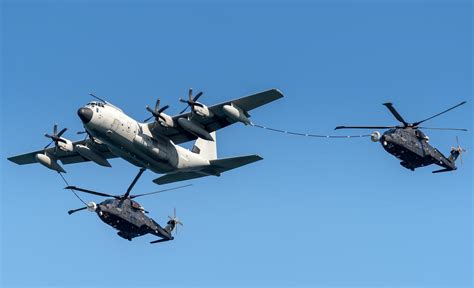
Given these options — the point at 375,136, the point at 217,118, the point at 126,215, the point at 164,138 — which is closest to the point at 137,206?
the point at 126,215

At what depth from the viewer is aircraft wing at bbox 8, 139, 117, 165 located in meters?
61.2

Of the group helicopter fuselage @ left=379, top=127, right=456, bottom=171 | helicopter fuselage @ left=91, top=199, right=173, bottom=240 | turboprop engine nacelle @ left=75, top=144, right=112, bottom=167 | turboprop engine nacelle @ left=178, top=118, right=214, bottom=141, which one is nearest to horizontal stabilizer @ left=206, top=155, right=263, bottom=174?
turboprop engine nacelle @ left=178, top=118, right=214, bottom=141

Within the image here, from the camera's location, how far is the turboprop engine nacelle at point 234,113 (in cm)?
5247

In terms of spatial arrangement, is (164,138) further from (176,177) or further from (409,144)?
(409,144)

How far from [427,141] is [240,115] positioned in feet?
39.9

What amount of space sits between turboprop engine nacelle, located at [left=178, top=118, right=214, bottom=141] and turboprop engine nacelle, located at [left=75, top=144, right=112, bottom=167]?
8.94 metres

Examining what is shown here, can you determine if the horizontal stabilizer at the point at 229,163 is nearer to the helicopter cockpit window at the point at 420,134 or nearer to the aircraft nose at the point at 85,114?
the aircraft nose at the point at 85,114

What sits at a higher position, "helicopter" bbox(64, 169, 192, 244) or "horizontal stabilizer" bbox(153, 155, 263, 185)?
"horizontal stabilizer" bbox(153, 155, 263, 185)

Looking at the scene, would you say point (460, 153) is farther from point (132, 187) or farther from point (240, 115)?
point (132, 187)

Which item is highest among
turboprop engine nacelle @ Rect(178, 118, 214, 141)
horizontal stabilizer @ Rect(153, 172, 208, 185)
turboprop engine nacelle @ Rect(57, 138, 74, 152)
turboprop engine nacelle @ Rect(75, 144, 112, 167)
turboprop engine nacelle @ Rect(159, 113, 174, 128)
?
turboprop engine nacelle @ Rect(57, 138, 74, 152)

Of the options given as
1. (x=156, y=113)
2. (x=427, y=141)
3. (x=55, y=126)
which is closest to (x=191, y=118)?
(x=156, y=113)

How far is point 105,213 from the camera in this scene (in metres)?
57.0

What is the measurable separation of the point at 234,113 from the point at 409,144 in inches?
442

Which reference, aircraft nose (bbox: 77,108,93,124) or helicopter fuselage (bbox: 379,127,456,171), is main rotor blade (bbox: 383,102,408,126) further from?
aircraft nose (bbox: 77,108,93,124)
